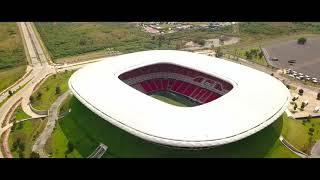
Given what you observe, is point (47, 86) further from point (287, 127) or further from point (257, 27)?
point (257, 27)

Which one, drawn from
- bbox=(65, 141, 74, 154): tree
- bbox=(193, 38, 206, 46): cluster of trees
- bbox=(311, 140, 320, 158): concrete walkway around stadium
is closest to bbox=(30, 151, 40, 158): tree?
bbox=(65, 141, 74, 154): tree

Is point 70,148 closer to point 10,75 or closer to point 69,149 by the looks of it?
point 69,149

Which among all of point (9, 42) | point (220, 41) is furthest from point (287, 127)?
point (9, 42)

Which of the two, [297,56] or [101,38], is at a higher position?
[297,56]

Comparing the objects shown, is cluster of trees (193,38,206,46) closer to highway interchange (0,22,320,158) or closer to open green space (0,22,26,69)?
highway interchange (0,22,320,158)

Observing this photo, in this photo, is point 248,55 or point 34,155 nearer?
point 34,155

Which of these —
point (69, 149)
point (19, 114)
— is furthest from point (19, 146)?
point (19, 114)
